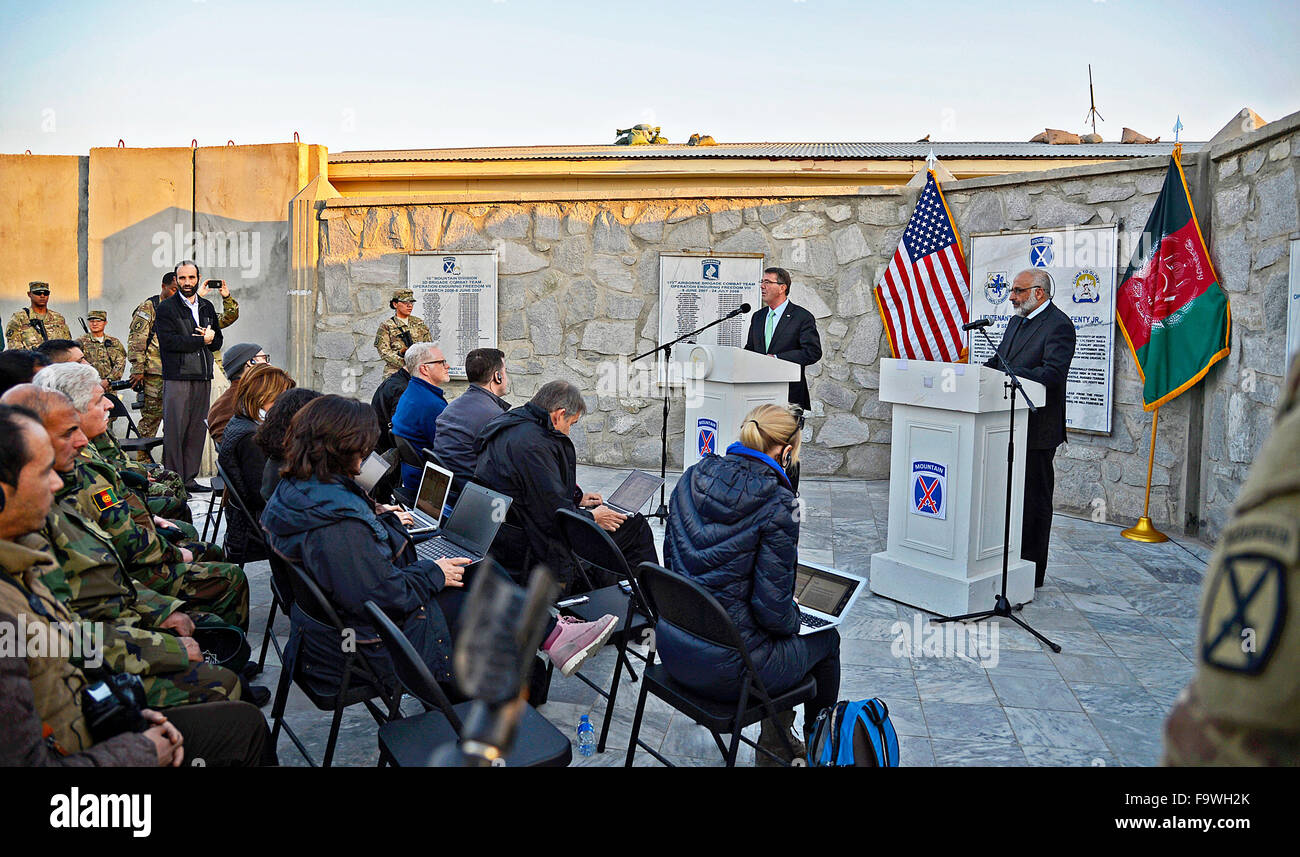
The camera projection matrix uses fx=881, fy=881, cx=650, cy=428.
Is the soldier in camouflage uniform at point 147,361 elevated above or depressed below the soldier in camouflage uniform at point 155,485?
above

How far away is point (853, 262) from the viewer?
8.47 m

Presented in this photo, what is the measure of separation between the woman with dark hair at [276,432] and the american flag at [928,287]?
18.9ft

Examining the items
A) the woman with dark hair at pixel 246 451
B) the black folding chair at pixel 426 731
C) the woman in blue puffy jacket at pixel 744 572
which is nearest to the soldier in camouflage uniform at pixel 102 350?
the woman with dark hair at pixel 246 451

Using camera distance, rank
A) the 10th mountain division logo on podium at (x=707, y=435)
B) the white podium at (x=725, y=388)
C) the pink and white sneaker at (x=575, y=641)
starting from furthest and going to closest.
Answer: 1. the 10th mountain division logo on podium at (x=707, y=435)
2. the white podium at (x=725, y=388)
3. the pink and white sneaker at (x=575, y=641)

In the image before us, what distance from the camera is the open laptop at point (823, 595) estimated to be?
9.79ft

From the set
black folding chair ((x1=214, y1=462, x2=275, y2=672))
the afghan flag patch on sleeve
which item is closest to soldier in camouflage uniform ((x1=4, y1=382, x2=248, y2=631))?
the afghan flag patch on sleeve

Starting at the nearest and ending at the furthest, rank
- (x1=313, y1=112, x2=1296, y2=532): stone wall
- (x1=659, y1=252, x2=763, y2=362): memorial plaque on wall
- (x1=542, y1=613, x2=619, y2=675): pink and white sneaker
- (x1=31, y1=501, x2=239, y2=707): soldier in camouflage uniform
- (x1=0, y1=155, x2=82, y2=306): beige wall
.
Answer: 1. (x1=31, y1=501, x2=239, y2=707): soldier in camouflage uniform
2. (x1=542, y1=613, x2=619, y2=675): pink and white sneaker
3. (x1=313, y1=112, x2=1296, y2=532): stone wall
4. (x1=659, y1=252, x2=763, y2=362): memorial plaque on wall
5. (x1=0, y1=155, x2=82, y2=306): beige wall

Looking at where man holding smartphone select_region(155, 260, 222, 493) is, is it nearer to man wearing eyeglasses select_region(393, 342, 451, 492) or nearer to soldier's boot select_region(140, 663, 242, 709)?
man wearing eyeglasses select_region(393, 342, 451, 492)

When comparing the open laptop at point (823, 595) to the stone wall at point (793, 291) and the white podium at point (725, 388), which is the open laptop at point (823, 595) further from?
the stone wall at point (793, 291)

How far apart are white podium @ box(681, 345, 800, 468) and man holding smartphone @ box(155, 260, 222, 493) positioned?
13.7 feet

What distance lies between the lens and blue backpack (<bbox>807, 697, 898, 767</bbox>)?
253 centimetres

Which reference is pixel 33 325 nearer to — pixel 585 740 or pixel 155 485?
pixel 155 485

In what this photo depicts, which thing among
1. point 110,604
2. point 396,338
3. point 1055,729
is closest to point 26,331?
point 396,338
